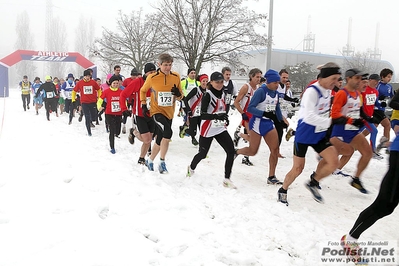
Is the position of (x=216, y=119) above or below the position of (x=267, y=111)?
below

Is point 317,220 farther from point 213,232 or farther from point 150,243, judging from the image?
point 150,243

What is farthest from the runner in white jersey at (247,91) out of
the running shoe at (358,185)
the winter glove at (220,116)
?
the running shoe at (358,185)

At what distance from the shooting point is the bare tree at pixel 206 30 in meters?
14.7

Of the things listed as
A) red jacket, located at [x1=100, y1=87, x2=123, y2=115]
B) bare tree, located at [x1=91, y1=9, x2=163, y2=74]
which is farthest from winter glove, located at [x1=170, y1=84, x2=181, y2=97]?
bare tree, located at [x1=91, y1=9, x2=163, y2=74]

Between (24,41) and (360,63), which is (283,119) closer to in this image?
(360,63)

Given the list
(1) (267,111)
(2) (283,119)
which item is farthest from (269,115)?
(2) (283,119)

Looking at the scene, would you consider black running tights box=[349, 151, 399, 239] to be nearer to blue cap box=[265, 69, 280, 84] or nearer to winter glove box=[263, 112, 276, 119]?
winter glove box=[263, 112, 276, 119]

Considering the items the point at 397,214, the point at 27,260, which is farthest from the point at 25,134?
the point at 397,214

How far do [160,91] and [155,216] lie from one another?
8.29ft

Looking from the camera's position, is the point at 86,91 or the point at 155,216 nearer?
the point at 155,216

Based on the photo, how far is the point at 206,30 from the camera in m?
15.2

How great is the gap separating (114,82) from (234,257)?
6.60 m

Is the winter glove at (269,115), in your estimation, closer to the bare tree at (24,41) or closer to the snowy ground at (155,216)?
the snowy ground at (155,216)

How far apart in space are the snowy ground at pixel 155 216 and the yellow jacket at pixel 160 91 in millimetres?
1146
